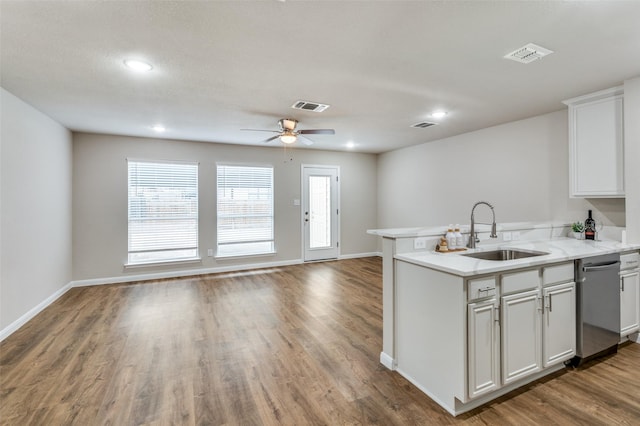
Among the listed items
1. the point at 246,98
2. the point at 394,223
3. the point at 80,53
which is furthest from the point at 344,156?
the point at 80,53

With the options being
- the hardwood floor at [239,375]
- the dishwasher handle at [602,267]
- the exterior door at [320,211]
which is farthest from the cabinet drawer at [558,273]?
the exterior door at [320,211]

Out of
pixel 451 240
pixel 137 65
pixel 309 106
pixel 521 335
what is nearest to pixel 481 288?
pixel 521 335

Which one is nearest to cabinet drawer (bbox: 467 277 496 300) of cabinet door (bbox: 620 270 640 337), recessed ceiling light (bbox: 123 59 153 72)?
cabinet door (bbox: 620 270 640 337)

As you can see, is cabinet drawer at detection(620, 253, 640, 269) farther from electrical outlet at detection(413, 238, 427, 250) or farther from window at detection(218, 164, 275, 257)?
window at detection(218, 164, 275, 257)

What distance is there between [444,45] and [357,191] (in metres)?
5.08

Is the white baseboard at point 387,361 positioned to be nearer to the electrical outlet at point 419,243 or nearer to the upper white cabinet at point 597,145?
the electrical outlet at point 419,243

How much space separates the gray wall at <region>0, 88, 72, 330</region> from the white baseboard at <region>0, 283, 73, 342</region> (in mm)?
45

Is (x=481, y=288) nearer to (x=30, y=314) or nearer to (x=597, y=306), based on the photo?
(x=597, y=306)

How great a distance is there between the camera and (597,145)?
3262mm

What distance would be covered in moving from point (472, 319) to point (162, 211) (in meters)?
5.35

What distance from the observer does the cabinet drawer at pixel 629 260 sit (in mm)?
2834

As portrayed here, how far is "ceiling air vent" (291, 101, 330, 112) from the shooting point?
3609 mm

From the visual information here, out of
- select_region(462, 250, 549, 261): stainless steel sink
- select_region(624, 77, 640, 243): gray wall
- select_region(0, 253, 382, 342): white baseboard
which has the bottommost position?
select_region(0, 253, 382, 342): white baseboard

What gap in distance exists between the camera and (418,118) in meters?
4.30
